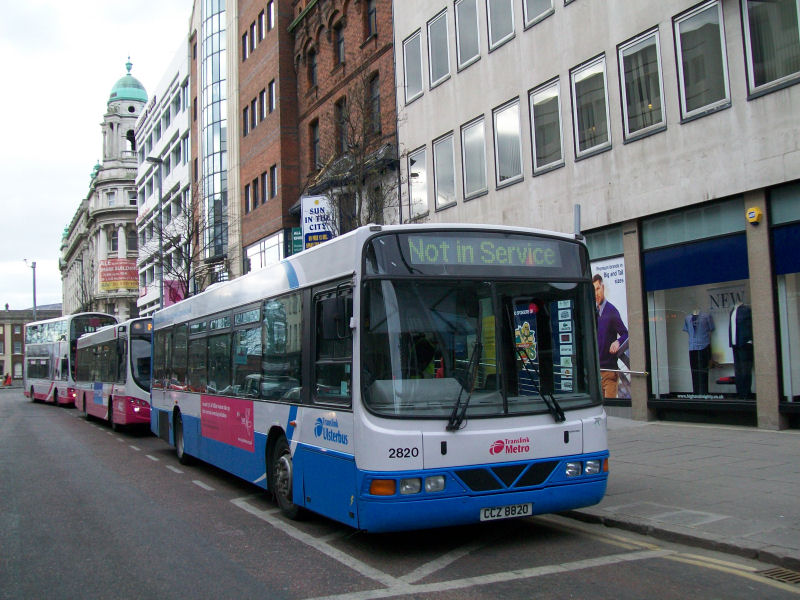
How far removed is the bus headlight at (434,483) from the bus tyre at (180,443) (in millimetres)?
8050

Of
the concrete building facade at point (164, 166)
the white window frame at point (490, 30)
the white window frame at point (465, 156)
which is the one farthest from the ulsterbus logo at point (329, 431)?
the concrete building facade at point (164, 166)

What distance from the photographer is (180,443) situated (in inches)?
540

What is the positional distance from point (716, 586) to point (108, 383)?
67.0 ft

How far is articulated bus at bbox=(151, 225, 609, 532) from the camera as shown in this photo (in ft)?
21.0

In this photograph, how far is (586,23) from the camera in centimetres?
1714

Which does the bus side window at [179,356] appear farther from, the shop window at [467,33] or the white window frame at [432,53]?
the white window frame at [432,53]

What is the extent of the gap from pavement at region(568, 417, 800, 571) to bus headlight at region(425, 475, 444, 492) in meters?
2.17

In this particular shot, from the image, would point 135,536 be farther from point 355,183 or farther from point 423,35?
point 423,35

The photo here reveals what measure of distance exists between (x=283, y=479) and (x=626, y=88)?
1170 centimetres

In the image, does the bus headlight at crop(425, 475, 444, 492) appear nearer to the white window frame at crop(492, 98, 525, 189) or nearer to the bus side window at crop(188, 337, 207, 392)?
the bus side window at crop(188, 337, 207, 392)

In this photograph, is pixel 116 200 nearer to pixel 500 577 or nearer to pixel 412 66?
pixel 412 66

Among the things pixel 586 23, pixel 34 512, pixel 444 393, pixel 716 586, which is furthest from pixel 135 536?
pixel 586 23

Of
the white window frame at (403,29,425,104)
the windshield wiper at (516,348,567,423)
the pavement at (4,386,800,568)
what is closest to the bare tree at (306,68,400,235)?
the white window frame at (403,29,425,104)

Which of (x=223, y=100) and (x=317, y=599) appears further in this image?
(x=223, y=100)
